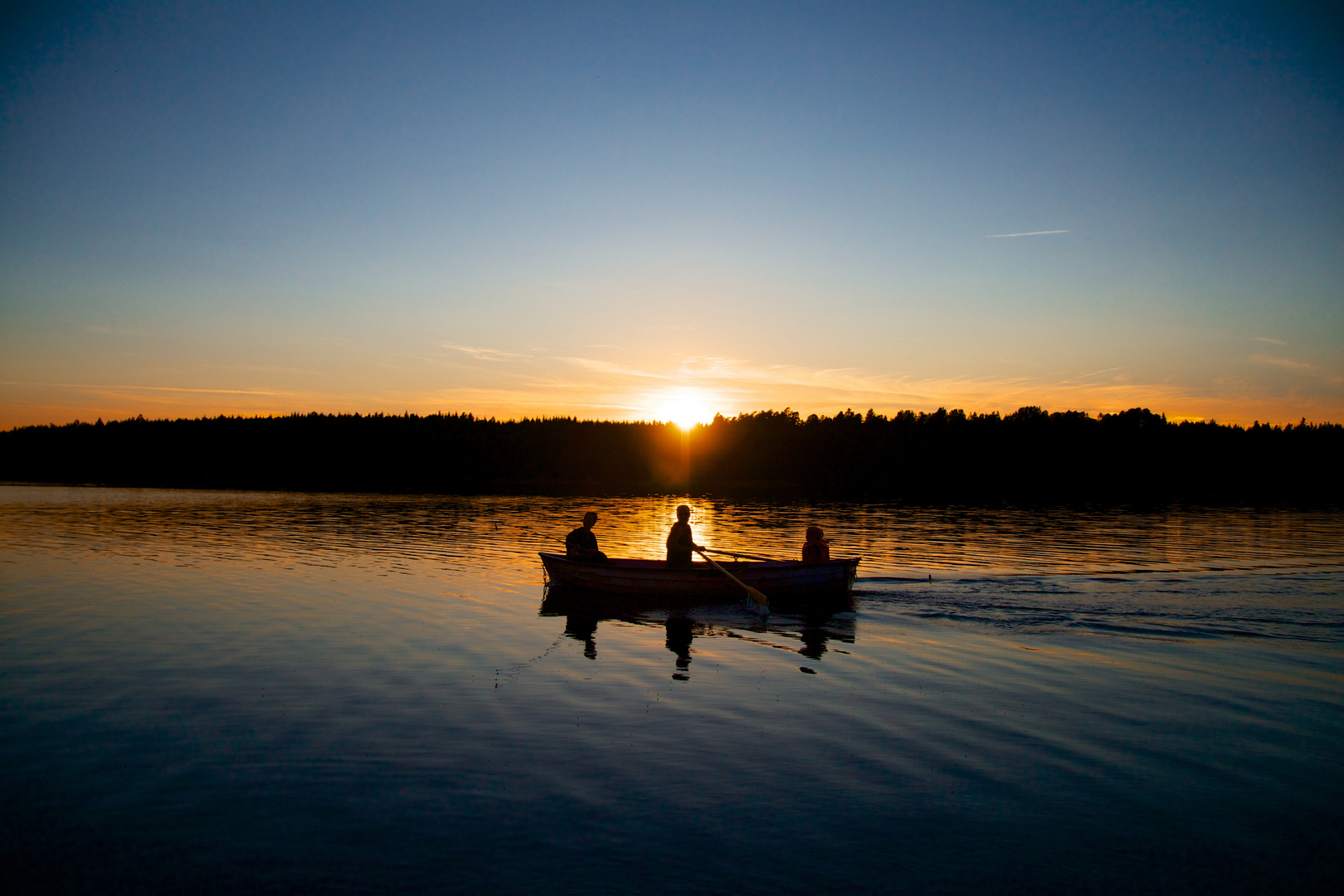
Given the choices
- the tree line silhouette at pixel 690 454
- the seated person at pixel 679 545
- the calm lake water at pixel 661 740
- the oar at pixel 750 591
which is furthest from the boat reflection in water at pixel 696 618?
the tree line silhouette at pixel 690 454

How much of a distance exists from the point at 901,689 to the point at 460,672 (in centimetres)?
715

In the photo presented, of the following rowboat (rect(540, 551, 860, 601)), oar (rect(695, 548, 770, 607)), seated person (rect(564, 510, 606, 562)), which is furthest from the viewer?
seated person (rect(564, 510, 606, 562))

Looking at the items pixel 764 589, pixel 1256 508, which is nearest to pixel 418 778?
pixel 764 589

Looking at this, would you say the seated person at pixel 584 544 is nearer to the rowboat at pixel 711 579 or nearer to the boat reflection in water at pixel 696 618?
the rowboat at pixel 711 579

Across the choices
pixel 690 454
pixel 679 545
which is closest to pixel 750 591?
pixel 679 545

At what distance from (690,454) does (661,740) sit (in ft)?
499

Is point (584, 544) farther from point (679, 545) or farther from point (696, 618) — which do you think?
point (696, 618)

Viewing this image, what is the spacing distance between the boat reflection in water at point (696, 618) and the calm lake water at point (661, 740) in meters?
0.18

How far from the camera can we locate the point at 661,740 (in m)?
10.1

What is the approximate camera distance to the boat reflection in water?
667 inches

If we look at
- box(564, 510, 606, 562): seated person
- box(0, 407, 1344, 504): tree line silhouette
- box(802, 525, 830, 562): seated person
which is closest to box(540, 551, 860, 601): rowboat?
box(802, 525, 830, 562): seated person

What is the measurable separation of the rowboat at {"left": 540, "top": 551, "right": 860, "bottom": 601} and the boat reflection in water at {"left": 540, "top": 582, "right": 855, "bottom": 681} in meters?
0.22

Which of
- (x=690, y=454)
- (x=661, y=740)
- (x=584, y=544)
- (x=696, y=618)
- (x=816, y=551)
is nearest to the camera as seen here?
(x=661, y=740)

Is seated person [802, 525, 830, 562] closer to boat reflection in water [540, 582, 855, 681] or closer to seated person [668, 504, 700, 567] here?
boat reflection in water [540, 582, 855, 681]
